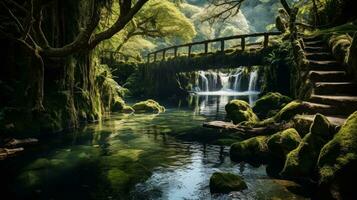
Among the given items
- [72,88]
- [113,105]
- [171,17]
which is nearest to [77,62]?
[72,88]

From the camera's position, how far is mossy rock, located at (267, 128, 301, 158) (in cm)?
966

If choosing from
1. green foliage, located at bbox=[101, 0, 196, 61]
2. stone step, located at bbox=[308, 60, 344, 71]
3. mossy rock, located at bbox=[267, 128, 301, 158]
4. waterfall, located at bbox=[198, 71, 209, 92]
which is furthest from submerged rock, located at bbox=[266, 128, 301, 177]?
waterfall, located at bbox=[198, 71, 209, 92]

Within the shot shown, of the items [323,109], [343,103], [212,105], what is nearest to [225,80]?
[212,105]

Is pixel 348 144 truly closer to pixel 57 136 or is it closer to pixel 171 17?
pixel 57 136

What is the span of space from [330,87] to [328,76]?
2.55ft

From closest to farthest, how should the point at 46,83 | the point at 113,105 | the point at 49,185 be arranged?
the point at 49,185
the point at 46,83
the point at 113,105

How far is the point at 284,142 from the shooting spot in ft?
32.3

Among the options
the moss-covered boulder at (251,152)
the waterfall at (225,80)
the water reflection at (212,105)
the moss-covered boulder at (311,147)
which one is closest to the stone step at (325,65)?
the moss-covered boulder at (251,152)

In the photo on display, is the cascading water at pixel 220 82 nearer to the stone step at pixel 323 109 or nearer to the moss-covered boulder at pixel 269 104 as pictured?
the moss-covered boulder at pixel 269 104

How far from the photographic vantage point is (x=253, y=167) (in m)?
9.88

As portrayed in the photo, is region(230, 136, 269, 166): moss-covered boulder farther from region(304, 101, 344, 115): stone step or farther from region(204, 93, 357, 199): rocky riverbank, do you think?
region(304, 101, 344, 115): stone step

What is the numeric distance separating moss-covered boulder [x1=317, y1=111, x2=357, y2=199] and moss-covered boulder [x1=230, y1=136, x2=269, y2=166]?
10.3 ft

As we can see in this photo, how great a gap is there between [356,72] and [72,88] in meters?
10.9

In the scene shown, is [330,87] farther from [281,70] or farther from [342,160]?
[281,70]
